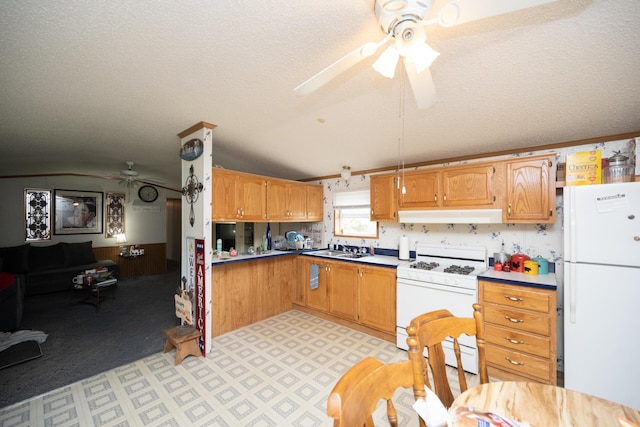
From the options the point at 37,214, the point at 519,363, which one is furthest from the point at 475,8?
the point at 37,214

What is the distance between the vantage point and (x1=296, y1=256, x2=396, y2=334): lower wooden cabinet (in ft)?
9.92

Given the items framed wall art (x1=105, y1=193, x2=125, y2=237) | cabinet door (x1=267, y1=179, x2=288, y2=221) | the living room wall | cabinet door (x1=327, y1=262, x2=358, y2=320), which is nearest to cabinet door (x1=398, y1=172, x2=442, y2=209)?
cabinet door (x1=327, y1=262, x2=358, y2=320)

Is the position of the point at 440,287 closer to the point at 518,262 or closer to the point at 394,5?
the point at 518,262

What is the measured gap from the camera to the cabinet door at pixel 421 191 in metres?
2.93

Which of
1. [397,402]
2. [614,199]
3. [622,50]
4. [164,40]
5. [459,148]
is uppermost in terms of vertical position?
[164,40]

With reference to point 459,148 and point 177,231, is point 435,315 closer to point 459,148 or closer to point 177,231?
point 459,148

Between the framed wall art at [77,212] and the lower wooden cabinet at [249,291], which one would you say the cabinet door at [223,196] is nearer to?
the lower wooden cabinet at [249,291]

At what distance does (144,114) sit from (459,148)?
3296 millimetres

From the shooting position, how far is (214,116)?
2.61m

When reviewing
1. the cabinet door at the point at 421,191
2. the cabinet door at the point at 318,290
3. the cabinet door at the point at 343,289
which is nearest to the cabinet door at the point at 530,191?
the cabinet door at the point at 421,191

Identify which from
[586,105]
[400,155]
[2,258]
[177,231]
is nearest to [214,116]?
[400,155]

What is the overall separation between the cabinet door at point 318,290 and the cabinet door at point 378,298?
1.90 feet

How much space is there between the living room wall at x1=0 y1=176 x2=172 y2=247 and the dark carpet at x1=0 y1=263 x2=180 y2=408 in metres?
1.29

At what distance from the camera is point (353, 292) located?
131 inches
